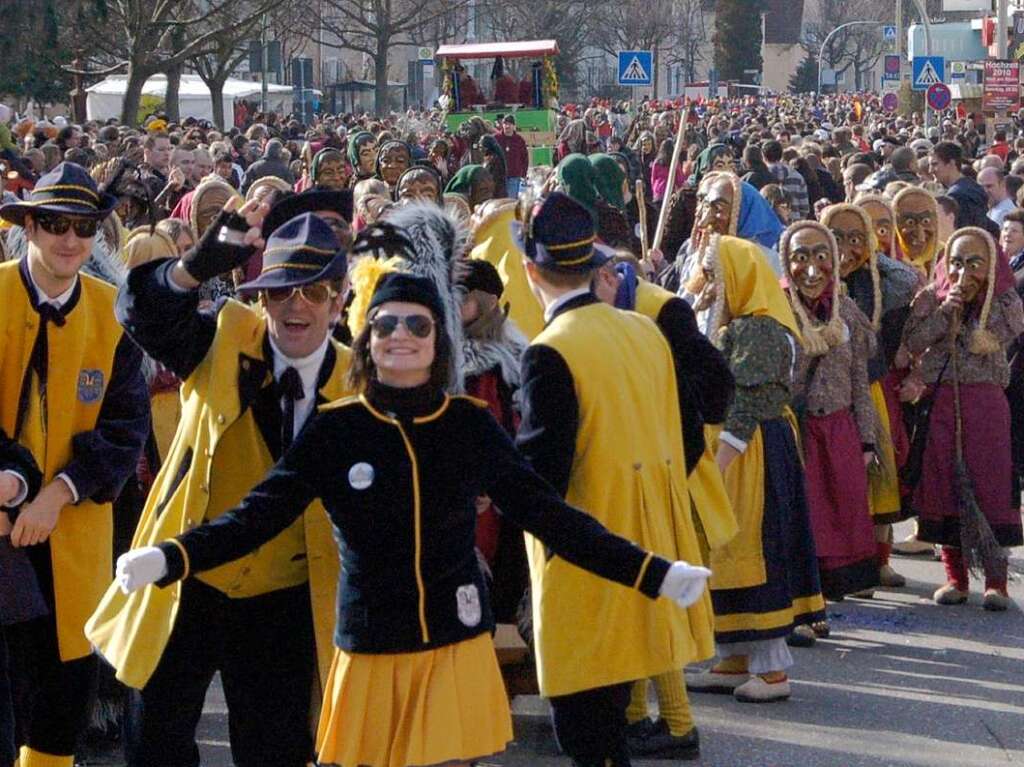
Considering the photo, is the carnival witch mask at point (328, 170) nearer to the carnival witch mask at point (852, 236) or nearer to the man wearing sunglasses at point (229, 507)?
the carnival witch mask at point (852, 236)

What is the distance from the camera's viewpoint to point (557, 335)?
489cm

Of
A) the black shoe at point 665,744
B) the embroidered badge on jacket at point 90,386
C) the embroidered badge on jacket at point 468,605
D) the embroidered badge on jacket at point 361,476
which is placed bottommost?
the black shoe at point 665,744

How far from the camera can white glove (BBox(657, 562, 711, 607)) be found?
4.16 metres

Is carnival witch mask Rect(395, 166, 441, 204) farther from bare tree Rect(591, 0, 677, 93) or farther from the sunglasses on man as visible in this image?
bare tree Rect(591, 0, 677, 93)

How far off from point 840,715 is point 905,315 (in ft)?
7.59

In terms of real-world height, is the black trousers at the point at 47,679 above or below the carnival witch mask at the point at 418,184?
below

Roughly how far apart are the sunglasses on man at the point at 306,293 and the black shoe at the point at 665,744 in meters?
2.23

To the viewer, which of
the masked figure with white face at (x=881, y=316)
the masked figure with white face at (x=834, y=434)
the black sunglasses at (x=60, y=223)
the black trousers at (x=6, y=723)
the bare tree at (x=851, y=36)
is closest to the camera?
the black trousers at (x=6, y=723)

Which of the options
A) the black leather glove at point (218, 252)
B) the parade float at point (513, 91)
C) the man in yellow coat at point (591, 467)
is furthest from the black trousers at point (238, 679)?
the parade float at point (513, 91)

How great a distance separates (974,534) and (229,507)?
4.49 metres

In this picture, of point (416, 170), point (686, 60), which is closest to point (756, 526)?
point (416, 170)

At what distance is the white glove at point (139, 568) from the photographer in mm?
4113

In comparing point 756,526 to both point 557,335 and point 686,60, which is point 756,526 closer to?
point 557,335

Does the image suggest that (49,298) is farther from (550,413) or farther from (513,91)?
(513,91)
